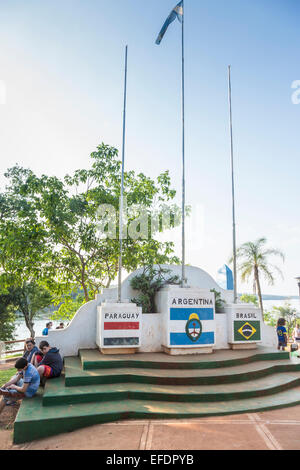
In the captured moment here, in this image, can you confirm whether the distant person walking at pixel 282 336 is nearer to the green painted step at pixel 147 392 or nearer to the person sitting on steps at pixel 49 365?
the green painted step at pixel 147 392

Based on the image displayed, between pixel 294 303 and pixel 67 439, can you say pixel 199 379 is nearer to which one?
pixel 67 439

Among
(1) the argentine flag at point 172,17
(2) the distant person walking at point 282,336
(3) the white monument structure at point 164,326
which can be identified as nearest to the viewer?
(3) the white monument structure at point 164,326

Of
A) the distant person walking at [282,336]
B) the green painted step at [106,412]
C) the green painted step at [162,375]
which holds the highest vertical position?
the distant person walking at [282,336]

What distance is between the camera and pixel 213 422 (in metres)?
5.08

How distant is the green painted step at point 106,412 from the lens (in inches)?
190

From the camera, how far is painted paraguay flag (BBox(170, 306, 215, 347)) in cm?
841

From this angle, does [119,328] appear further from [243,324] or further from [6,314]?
[6,314]

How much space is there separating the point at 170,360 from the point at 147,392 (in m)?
1.67

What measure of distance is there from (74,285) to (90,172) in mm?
5182

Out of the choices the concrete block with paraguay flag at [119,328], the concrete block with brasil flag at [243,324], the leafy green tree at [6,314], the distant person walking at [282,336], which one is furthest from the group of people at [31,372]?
the leafy green tree at [6,314]

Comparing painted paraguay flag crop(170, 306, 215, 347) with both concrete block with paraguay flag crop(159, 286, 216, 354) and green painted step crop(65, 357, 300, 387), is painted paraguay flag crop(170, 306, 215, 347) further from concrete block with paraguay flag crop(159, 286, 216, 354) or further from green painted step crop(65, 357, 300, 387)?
green painted step crop(65, 357, 300, 387)

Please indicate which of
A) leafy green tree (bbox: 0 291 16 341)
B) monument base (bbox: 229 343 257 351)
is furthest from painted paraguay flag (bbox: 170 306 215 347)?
leafy green tree (bbox: 0 291 16 341)

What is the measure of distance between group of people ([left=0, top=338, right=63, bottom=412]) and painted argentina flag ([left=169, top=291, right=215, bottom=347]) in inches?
117
